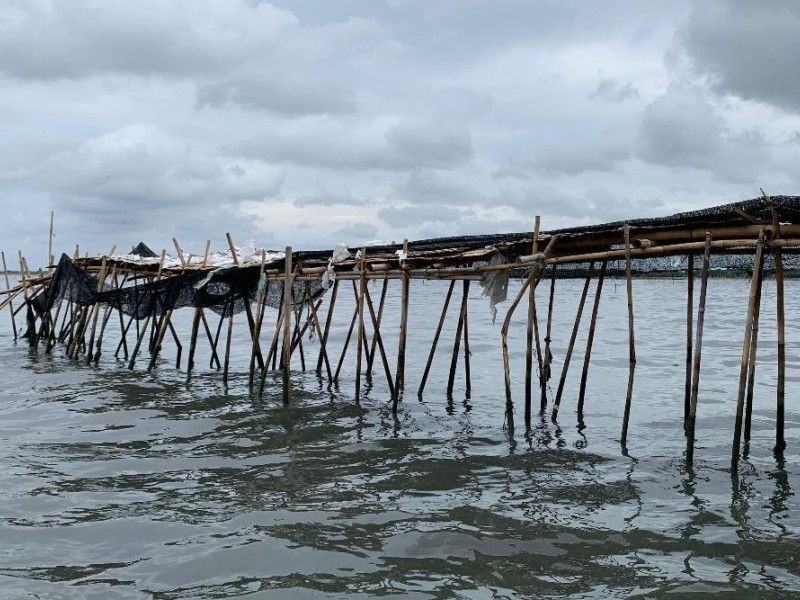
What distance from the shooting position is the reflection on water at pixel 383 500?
5465 millimetres

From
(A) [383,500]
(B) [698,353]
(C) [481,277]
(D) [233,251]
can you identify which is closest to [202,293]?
(D) [233,251]

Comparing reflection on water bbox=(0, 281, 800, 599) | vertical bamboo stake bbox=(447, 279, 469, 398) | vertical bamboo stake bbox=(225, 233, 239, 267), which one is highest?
vertical bamboo stake bbox=(225, 233, 239, 267)

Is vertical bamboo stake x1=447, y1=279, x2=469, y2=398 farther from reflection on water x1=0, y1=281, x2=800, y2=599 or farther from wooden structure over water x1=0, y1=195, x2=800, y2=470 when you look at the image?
reflection on water x1=0, y1=281, x2=800, y2=599

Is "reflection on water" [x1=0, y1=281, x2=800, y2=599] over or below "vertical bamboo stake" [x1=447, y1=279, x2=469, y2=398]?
below

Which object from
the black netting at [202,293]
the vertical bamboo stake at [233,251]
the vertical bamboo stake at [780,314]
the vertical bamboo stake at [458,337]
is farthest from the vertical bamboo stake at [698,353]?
the vertical bamboo stake at [233,251]

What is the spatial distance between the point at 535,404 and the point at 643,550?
643cm

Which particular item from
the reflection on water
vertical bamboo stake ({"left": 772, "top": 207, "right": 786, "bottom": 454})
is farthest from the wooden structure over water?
the reflection on water

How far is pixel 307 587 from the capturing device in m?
5.36

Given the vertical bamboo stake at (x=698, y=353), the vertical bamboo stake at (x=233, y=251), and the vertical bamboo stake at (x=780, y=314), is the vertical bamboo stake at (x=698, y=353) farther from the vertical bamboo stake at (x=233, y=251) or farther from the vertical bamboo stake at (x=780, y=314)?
the vertical bamboo stake at (x=233, y=251)

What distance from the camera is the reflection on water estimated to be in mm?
5465

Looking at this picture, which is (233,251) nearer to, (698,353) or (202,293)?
(202,293)

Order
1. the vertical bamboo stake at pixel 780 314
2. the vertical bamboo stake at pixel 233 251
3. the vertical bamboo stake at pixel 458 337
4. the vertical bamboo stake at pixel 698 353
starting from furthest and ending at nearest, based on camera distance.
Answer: the vertical bamboo stake at pixel 233 251
the vertical bamboo stake at pixel 458 337
the vertical bamboo stake at pixel 698 353
the vertical bamboo stake at pixel 780 314

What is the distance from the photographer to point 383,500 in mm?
7129

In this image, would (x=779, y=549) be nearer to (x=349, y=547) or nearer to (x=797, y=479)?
(x=797, y=479)
